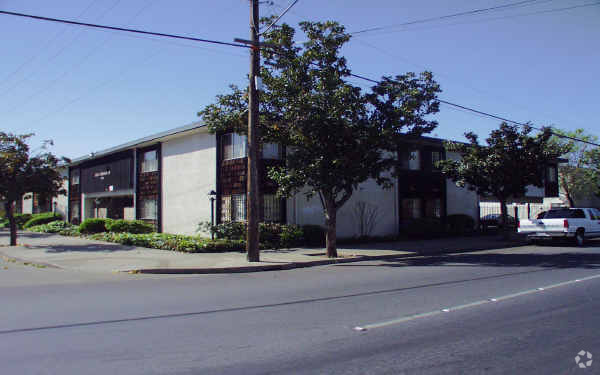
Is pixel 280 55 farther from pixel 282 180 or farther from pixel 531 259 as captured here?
pixel 531 259

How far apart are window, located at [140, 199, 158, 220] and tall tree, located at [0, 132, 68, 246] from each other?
538 centimetres

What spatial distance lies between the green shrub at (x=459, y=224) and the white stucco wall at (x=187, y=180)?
13.0 m

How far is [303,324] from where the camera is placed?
6.18 meters

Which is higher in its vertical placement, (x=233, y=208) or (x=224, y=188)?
(x=224, y=188)

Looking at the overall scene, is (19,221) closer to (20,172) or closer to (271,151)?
(20,172)

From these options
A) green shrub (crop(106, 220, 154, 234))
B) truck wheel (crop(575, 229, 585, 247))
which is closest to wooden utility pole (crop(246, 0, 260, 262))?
green shrub (crop(106, 220, 154, 234))

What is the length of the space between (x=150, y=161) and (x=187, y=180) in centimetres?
461

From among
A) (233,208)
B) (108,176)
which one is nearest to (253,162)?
(233,208)

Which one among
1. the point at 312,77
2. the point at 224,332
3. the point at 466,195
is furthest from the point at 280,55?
the point at 466,195

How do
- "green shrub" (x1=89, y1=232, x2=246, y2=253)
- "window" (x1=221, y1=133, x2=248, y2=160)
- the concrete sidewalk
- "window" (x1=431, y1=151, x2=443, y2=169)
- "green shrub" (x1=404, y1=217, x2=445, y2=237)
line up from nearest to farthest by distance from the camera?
1. the concrete sidewalk
2. "green shrub" (x1=89, y1=232, x2=246, y2=253)
3. "window" (x1=221, y1=133, x2=248, y2=160)
4. "green shrub" (x1=404, y1=217, x2=445, y2=237)
5. "window" (x1=431, y1=151, x2=443, y2=169)

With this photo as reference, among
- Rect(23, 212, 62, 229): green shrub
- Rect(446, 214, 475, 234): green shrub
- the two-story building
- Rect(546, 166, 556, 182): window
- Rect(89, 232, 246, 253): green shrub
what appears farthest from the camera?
Rect(546, 166, 556, 182): window

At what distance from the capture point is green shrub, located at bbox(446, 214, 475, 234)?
80.9 ft

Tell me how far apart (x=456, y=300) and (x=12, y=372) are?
20.9ft

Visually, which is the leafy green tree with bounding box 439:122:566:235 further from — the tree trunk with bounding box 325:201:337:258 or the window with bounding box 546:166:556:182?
the window with bounding box 546:166:556:182
